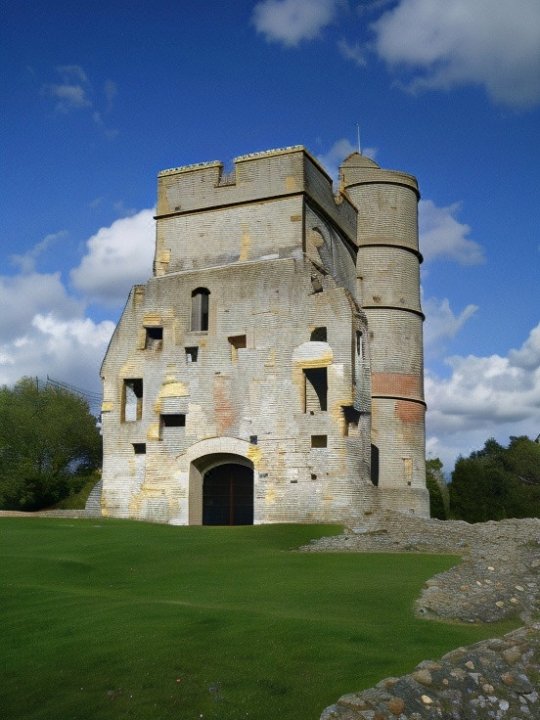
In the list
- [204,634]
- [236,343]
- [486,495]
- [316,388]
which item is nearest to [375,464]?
[316,388]

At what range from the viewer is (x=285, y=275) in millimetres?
26375

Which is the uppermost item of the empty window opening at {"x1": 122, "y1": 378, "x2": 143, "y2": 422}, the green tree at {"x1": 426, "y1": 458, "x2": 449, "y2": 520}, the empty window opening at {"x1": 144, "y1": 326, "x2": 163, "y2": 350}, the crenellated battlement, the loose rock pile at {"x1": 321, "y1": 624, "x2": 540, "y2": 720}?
the crenellated battlement

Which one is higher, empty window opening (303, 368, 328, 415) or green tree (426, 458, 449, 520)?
empty window opening (303, 368, 328, 415)

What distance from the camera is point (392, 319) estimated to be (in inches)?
1242

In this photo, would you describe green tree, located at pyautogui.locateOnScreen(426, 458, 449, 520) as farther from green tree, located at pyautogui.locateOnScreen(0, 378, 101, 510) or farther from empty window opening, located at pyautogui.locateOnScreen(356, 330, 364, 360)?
green tree, located at pyautogui.locateOnScreen(0, 378, 101, 510)

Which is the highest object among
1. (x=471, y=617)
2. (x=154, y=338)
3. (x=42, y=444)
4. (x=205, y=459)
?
(x=154, y=338)

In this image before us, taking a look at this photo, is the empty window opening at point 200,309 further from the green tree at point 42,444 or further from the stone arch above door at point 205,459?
the green tree at point 42,444

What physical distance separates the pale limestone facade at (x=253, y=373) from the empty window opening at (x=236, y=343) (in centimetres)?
6

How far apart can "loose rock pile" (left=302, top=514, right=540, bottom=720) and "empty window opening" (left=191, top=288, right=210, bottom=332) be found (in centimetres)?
931

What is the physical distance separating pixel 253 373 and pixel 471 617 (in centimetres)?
1541

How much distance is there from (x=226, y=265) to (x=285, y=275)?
2.51 meters

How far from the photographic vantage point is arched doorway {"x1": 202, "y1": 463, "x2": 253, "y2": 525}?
87.6 feet

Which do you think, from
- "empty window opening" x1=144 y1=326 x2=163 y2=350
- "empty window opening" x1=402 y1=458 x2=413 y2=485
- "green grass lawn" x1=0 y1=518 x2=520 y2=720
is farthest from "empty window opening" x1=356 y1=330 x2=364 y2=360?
"green grass lawn" x1=0 y1=518 x2=520 y2=720

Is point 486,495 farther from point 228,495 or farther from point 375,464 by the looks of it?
point 228,495
